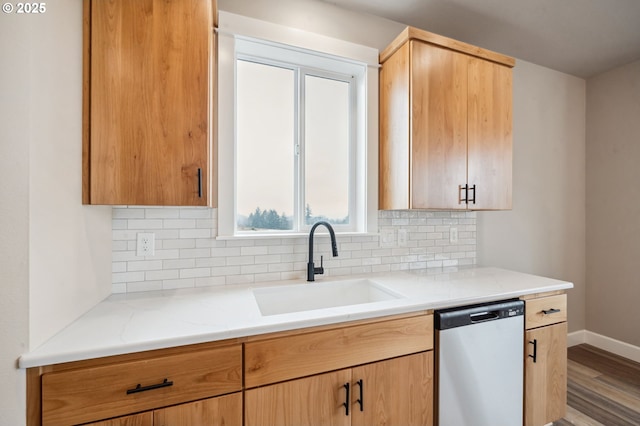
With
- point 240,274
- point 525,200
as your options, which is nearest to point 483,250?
point 525,200

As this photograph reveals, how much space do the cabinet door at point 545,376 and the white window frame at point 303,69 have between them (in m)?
1.13

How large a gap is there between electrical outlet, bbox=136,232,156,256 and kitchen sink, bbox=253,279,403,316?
1.90 feet

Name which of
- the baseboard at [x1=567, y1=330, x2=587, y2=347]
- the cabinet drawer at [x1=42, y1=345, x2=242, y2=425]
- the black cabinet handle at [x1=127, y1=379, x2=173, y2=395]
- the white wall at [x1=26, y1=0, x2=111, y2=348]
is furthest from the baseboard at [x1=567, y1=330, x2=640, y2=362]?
the white wall at [x1=26, y1=0, x2=111, y2=348]

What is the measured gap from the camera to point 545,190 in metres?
2.75

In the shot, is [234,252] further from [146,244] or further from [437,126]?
[437,126]

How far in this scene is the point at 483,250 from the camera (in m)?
2.42

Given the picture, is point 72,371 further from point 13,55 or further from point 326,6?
Result: point 326,6

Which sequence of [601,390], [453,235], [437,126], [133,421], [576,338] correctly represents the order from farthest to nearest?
[576,338]
[453,235]
[601,390]
[437,126]
[133,421]

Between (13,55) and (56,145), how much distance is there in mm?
277

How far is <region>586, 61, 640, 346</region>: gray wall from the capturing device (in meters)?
2.58

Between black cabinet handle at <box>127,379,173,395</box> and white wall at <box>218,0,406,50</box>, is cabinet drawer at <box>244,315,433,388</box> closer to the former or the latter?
black cabinet handle at <box>127,379,173,395</box>

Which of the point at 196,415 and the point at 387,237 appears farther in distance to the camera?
the point at 387,237

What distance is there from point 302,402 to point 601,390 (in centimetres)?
250

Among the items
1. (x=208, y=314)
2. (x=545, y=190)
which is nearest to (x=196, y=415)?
(x=208, y=314)
